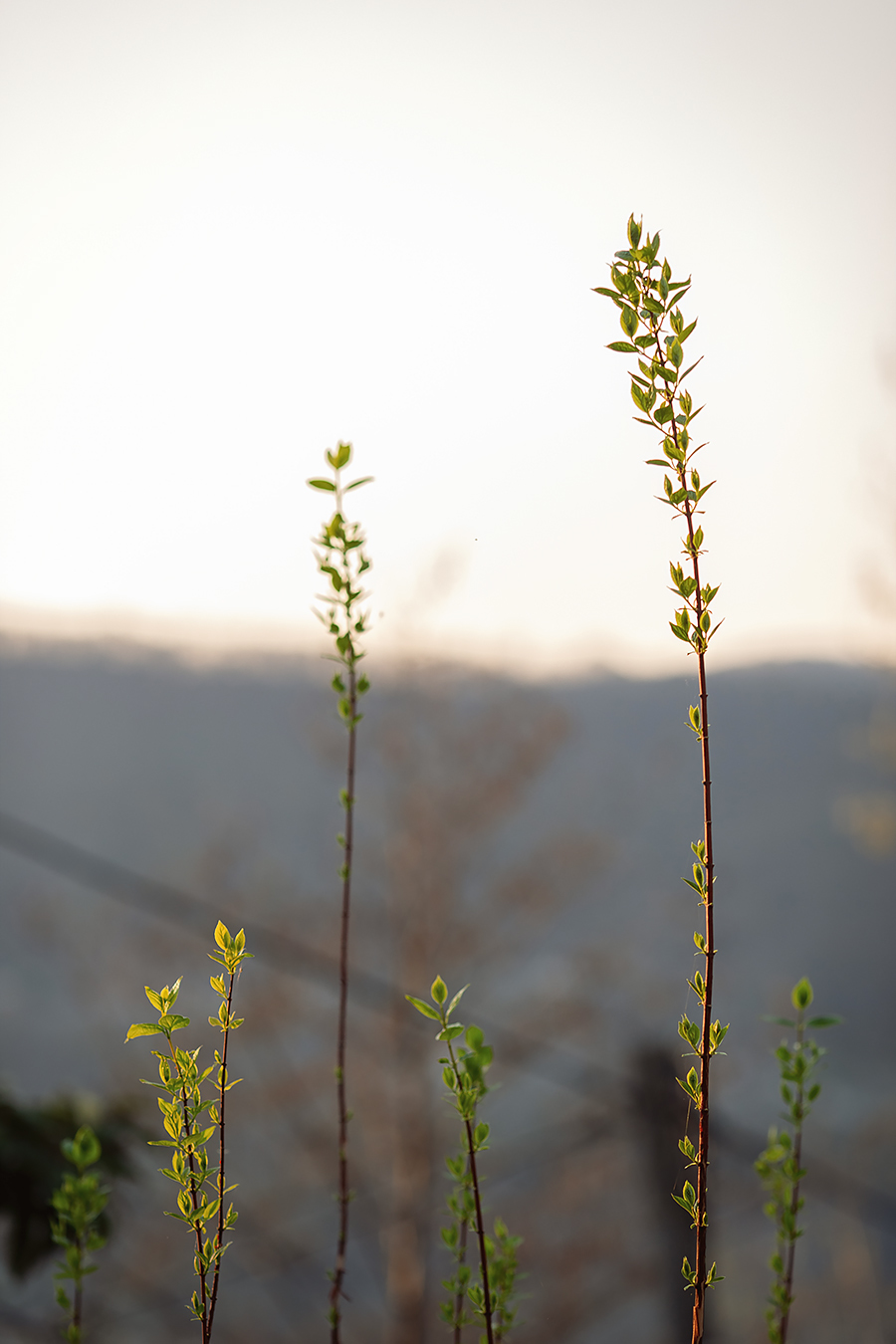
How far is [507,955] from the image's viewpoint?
4.74 metres

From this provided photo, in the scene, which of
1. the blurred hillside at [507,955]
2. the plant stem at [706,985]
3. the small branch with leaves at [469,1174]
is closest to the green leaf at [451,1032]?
the small branch with leaves at [469,1174]

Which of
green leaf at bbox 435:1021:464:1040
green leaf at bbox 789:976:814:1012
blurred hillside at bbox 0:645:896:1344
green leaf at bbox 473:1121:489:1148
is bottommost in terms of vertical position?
blurred hillside at bbox 0:645:896:1344

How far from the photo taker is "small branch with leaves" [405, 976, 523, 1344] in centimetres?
40

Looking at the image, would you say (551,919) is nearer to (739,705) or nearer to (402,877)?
(402,877)

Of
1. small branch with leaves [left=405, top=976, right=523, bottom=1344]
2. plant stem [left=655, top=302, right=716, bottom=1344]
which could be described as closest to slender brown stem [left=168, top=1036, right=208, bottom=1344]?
small branch with leaves [left=405, top=976, right=523, bottom=1344]

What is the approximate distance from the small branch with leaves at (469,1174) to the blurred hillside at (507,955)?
4.27ft

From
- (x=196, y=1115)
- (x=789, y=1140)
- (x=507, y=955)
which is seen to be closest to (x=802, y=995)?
(x=789, y=1140)

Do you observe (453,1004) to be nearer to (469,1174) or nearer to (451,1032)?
(451,1032)

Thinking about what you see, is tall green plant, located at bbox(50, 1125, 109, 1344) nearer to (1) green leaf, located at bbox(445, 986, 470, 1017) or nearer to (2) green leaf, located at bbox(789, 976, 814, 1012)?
(1) green leaf, located at bbox(445, 986, 470, 1017)

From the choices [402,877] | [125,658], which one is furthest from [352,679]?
[125,658]

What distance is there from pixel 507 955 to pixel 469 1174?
4.42 meters

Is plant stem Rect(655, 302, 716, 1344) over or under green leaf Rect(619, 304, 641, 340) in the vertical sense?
under

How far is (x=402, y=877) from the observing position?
4.49 meters

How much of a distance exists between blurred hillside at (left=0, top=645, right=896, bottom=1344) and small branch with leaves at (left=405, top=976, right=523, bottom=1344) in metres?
1.30
